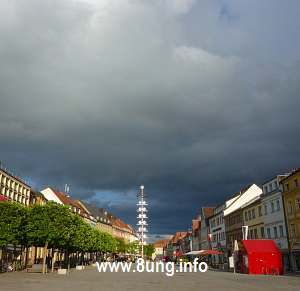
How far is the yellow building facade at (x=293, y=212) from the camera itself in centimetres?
5841

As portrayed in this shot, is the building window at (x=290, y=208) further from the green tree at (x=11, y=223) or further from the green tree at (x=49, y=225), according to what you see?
the green tree at (x=11, y=223)

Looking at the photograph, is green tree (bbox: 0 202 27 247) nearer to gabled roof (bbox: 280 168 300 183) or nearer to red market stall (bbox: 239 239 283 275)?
red market stall (bbox: 239 239 283 275)

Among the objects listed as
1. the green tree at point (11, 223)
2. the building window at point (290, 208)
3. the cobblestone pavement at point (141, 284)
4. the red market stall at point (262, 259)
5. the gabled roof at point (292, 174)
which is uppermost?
the gabled roof at point (292, 174)

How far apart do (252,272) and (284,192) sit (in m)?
15.5

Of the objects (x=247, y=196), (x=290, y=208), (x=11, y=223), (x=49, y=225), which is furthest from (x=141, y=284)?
(x=247, y=196)

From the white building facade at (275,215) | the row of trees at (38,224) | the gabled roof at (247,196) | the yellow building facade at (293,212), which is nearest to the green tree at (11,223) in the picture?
the row of trees at (38,224)

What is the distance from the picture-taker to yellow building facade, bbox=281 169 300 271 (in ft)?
192

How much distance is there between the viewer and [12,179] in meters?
83.4

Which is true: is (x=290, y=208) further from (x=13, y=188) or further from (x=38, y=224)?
(x=13, y=188)

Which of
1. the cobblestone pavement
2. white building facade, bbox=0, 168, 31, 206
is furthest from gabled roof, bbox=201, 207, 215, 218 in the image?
the cobblestone pavement

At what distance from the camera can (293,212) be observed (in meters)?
60.1

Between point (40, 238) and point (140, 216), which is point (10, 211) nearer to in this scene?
point (40, 238)

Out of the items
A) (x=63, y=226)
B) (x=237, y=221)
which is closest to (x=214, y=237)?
(x=237, y=221)

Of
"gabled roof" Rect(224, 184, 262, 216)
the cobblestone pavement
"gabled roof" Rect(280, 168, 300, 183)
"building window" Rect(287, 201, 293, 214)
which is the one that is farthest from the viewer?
"gabled roof" Rect(224, 184, 262, 216)
